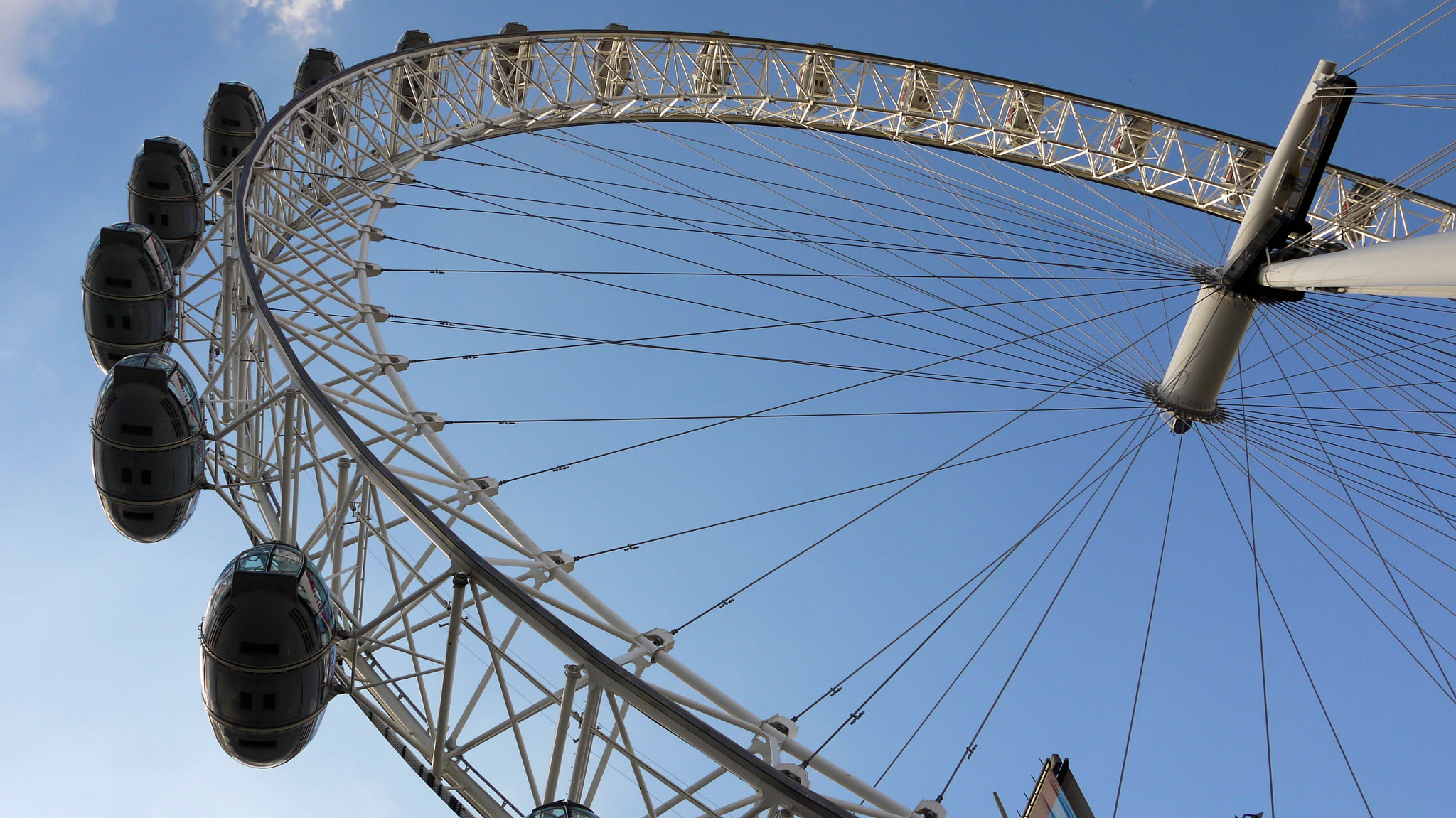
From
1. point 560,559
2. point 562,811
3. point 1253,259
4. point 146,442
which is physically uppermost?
point 1253,259

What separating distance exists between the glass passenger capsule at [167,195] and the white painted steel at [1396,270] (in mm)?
20424

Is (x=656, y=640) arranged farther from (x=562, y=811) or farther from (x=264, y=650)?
(x=264, y=650)

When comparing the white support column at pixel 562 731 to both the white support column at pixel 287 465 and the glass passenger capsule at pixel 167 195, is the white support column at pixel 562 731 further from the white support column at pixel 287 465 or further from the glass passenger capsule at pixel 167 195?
the glass passenger capsule at pixel 167 195

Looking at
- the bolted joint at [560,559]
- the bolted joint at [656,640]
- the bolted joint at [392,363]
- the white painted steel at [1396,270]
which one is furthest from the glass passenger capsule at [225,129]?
the white painted steel at [1396,270]

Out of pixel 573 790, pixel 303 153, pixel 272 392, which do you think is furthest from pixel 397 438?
pixel 303 153

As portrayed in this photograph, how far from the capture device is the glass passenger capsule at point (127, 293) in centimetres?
1703

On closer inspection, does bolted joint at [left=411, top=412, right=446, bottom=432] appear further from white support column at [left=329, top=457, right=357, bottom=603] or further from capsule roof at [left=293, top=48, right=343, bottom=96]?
capsule roof at [left=293, top=48, right=343, bottom=96]

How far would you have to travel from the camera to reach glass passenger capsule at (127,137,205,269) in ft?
68.1

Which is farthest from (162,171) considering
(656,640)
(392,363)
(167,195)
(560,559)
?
(656,640)

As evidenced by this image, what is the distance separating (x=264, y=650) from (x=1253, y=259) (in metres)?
15.4

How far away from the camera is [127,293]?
17172 mm

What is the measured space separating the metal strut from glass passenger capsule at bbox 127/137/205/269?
1925 centimetres

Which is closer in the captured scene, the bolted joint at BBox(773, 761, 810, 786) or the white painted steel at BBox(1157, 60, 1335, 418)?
the bolted joint at BBox(773, 761, 810, 786)

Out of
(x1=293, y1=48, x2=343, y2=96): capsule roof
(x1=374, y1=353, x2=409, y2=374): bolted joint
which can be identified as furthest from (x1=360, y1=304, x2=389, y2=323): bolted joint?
(x1=293, y1=48, x2=343, y2=96): capsule roof
